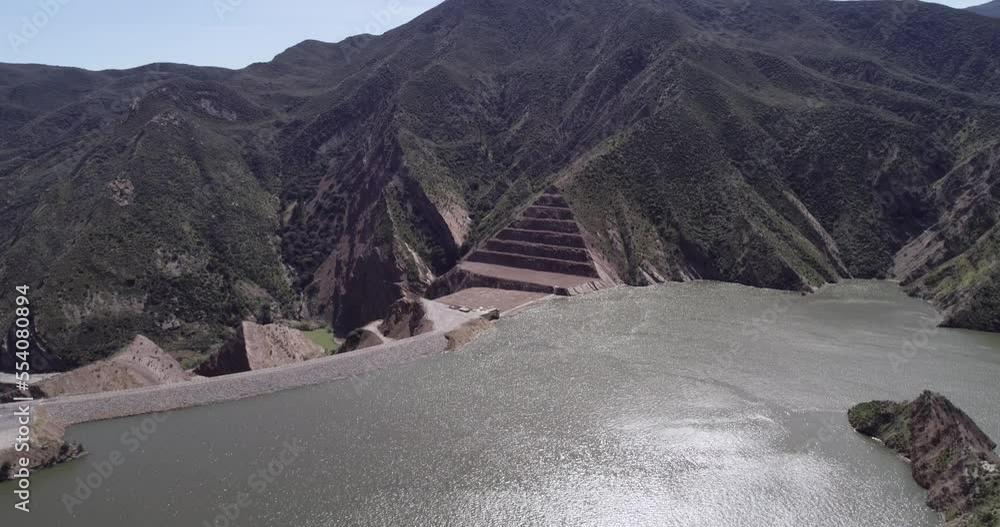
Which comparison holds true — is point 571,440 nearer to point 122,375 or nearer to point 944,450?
point 944,450

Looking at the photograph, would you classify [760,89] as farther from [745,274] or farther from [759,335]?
[759,335]

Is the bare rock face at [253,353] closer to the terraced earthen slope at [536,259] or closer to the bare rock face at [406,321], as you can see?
the bare rock face at [406,321]

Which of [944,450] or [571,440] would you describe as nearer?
[944,450]

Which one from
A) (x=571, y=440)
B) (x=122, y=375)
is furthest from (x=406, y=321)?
(x=571, y=440)

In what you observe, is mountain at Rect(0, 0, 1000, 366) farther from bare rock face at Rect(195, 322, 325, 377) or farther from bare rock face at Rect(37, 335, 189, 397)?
bare rock face at Rect(195, 322, 325, 377)

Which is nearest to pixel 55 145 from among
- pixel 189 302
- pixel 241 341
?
pixel 189 302

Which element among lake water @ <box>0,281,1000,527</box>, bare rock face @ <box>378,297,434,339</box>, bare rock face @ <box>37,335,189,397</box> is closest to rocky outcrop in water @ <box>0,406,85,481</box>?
lake water @ <box>0,281,1000,527</box>

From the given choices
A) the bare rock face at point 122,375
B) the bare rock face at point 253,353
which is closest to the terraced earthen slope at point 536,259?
the bare rock face at point 253,353
